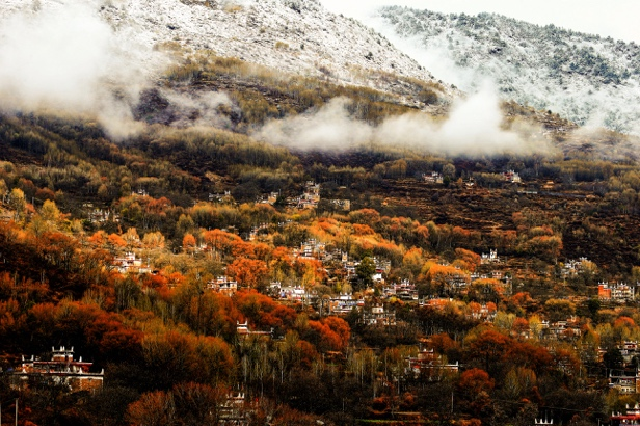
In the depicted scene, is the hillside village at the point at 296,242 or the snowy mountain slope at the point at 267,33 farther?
the snowy mountain slope at the point at 267,33

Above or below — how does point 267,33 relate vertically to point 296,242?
above

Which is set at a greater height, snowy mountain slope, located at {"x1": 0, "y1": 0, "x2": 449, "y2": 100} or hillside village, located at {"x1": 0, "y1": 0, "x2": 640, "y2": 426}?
snowy mountain slope, located at {"x1": 0, "y1": 0, "x2": 449, "y2": 100}

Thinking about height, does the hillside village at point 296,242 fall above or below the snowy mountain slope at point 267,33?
below

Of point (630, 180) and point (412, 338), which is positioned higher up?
point (630, 180)

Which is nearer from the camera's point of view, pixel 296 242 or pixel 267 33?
pixel 296 242

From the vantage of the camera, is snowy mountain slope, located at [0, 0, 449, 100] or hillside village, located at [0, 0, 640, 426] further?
snowy mountain slope, located at [0, 0, 449, 100]

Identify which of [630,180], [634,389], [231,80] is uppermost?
[231,80]

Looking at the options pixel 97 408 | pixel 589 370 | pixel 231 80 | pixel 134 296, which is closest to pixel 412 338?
pixel 589 370

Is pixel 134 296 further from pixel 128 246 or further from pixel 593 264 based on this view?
pixel 593 264
